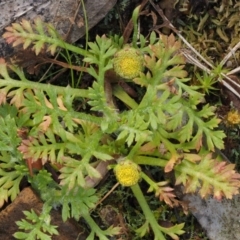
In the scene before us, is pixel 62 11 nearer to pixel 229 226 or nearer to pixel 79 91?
pixel 79 91

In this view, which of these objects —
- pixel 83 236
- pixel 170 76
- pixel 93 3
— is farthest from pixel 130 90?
pixel 83 236

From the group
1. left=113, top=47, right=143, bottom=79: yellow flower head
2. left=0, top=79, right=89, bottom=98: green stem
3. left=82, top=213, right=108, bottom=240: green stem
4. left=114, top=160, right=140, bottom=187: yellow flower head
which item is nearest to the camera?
left=114, top=160, right=140, bottom=187: yellow flower head

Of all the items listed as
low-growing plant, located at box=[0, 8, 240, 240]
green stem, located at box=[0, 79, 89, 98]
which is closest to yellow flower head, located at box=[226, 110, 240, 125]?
low-growing plant, located at box=[0, 8, 240, 240]

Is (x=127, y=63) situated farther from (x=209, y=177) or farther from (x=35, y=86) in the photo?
(x=209, y=177)

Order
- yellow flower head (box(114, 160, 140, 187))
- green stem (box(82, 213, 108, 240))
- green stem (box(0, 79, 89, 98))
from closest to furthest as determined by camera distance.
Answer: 1. yellow flower head (box(114, 160, 140, 187))
2. green stem (box(0, 79, 89, 98))
3. green stem (box(82, 213, 108, 240))

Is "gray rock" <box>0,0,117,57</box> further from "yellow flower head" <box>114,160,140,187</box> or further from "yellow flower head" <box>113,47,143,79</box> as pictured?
"yellow flower head" <box>114,160,140,187</box>

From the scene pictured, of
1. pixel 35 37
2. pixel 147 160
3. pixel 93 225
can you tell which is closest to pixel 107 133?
pixel 147 160

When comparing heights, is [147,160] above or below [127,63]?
below
